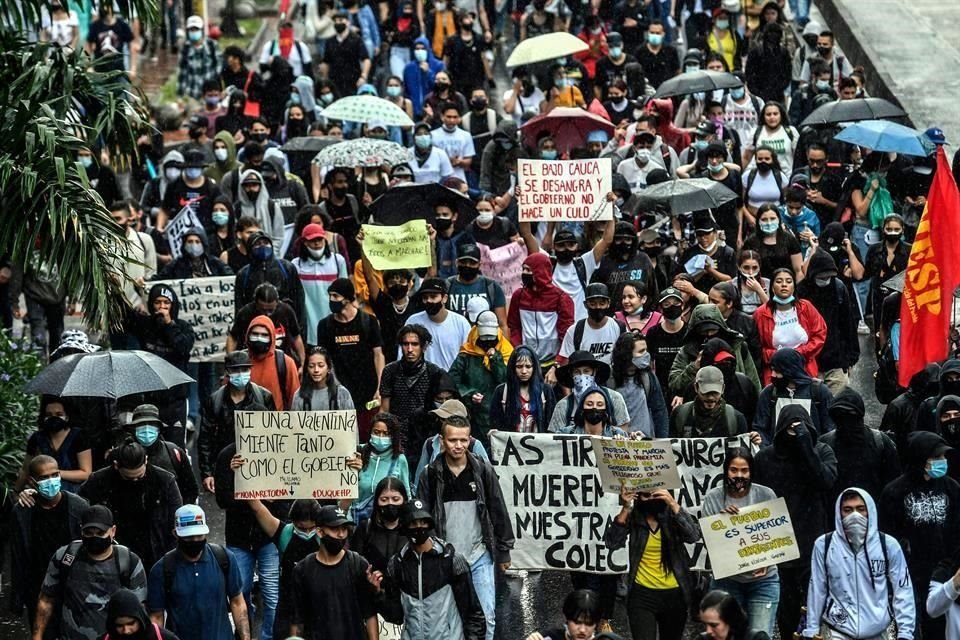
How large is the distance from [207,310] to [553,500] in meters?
4.58

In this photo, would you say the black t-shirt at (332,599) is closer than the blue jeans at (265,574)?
Yes

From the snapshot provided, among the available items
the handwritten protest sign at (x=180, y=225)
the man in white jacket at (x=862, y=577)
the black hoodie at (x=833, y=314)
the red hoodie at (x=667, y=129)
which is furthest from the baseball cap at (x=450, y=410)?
the red hoodie at (x=667, y=129)

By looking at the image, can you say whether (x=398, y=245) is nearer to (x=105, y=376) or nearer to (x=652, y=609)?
(x=105, y=376)

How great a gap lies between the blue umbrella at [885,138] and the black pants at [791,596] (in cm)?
688

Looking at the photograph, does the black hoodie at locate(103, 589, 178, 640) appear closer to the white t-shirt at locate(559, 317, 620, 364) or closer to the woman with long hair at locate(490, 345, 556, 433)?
the woman with long hair at locate(490, 345, 556, 433)

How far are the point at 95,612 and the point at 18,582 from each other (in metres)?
1.11

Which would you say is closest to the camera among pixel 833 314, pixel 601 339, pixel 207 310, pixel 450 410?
pixel 450 410

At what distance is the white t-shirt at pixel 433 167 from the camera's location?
20578 millimetres

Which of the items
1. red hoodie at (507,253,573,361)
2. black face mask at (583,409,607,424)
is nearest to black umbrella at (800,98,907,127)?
red hoodie at (507,253,573,361)

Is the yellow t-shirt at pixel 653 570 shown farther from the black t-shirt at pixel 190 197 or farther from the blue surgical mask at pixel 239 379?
the black t-shirt at pixel 190 197

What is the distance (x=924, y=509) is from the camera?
1211cm

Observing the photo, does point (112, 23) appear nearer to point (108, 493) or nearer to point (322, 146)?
point (322, 146)

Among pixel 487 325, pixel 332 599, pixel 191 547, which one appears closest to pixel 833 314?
pixel 487 325

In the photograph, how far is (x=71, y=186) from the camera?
1373cm
